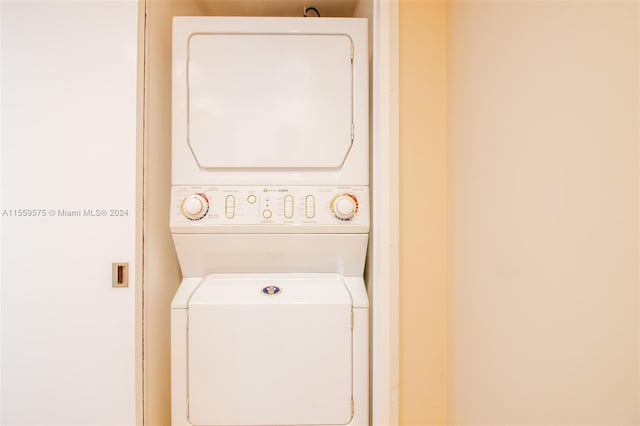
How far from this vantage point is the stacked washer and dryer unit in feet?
3.26


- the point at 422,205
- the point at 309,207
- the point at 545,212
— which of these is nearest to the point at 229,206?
the point at 309,207

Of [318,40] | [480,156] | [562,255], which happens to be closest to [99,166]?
[318,40]

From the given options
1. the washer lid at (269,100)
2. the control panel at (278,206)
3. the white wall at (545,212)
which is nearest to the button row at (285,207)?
the control panel at (278,206)

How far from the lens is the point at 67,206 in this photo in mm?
933

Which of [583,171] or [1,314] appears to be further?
[1,314]

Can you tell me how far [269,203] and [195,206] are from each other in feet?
0.80

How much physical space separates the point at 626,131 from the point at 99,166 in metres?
1.27

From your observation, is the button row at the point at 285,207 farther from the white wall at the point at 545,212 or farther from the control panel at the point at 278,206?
the white wall at the point at 545,212

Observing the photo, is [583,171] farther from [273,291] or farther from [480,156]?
[273,291]

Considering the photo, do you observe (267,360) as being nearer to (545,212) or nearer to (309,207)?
(309,207)

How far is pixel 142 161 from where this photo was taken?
3.16ft

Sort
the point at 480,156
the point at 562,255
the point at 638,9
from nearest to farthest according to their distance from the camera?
the point at 638,9 → the point at 562,255 → the point at 480,156

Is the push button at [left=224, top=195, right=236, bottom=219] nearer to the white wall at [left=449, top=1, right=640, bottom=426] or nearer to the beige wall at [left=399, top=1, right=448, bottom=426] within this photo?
the beige wall at [left=399, top=1, right=448, bottom=426]

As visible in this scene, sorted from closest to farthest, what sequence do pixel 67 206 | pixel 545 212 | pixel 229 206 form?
pixel 545 212
pixel 67 206
pixel 229 206
